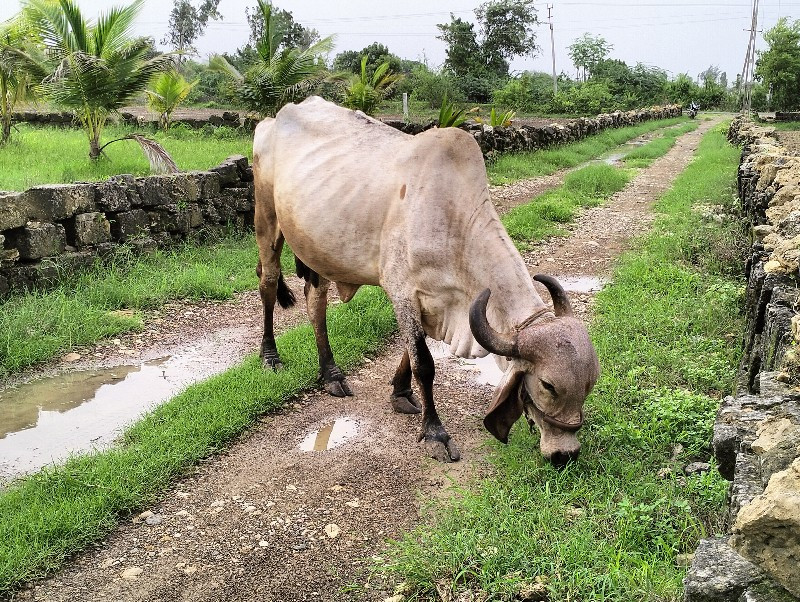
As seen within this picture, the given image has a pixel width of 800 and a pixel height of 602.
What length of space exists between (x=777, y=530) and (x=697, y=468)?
2.00 m

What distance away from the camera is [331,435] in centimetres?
489

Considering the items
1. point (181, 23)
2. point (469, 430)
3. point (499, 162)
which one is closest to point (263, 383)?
point (469, 430)

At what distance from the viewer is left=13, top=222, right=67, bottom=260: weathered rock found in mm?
6996

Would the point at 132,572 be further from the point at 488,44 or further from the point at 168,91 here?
the point at 488,44

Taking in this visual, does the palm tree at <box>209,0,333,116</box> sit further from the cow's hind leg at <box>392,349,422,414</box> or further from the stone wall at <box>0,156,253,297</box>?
the cow's hind leg at <box>392,349,422,414</box>

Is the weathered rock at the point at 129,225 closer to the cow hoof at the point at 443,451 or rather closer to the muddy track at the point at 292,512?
the muddy track at the point at 292,512

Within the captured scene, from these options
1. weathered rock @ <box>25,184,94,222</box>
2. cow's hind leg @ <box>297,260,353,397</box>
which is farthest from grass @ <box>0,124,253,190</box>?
cow's hind leg @ <box>297,260,353,397</box>

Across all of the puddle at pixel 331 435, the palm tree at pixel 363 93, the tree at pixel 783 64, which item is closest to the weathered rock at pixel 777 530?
the puddle at pixel 331 435

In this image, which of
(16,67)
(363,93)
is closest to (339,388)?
(16,67)

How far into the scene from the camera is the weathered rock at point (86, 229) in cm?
763

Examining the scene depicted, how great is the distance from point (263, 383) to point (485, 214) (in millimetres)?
2052

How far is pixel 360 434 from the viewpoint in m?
4.89

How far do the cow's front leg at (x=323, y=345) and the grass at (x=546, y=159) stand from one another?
394 inches

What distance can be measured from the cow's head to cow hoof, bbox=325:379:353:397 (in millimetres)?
1632
